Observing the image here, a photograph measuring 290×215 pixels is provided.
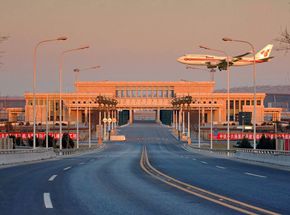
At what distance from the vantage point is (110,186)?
20016 millimetres

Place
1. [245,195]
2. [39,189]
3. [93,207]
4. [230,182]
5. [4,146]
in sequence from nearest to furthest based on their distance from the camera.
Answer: [93,207] → [245,195] → [39,189] → [230,182] → [4,146]

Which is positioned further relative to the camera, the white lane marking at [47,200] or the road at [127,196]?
the white lane marking at [47,200]

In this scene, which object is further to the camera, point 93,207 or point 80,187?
point 80,187

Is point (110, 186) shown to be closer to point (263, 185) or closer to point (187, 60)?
point (263, 185)

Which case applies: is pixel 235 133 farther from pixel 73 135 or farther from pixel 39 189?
pixel 39 189

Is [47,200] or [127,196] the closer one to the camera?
[47,200]

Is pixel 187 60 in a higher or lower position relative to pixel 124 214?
higher

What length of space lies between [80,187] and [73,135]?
119036 mm

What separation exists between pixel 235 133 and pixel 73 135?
112ft

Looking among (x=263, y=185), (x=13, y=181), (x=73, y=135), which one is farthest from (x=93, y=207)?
(x=73, y=135)

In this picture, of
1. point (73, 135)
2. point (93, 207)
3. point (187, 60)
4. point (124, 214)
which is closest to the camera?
point (124, 214)

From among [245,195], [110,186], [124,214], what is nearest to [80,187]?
[110,186]

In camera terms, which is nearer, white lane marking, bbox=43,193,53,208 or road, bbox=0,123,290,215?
road, bbox=0,123,290,215

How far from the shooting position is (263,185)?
2023 cm
